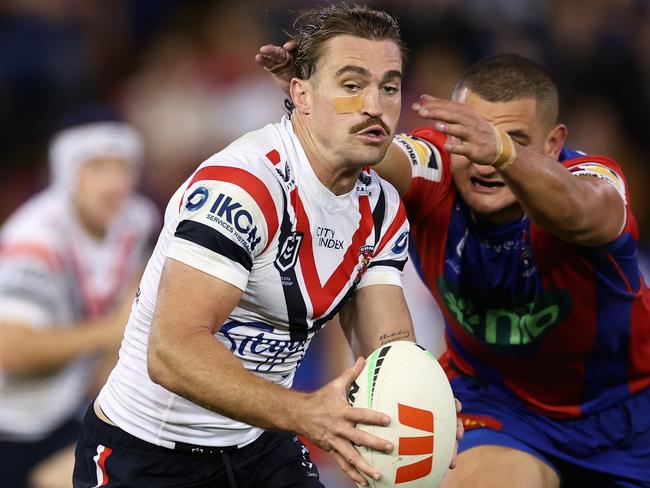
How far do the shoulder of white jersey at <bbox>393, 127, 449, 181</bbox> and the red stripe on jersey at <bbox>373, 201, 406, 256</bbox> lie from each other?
0.41m

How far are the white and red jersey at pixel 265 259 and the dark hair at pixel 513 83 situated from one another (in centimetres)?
74

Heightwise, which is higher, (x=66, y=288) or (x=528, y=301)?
(x=528, y=301)

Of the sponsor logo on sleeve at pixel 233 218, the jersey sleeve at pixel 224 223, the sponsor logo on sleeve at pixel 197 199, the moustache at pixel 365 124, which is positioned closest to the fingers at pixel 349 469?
the jersey sleeve at pixel 224 223

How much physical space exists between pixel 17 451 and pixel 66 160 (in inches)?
79.4

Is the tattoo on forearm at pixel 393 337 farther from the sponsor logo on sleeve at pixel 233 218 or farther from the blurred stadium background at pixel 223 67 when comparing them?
the blurred stadium background at pixel 223 67

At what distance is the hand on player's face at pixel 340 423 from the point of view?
139 inches

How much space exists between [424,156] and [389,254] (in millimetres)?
673

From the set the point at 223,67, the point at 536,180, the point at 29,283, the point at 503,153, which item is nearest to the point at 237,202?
the point at 503,153

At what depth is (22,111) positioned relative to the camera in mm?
10508

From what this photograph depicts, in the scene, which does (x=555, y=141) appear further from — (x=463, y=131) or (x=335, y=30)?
(x=335, y=30)

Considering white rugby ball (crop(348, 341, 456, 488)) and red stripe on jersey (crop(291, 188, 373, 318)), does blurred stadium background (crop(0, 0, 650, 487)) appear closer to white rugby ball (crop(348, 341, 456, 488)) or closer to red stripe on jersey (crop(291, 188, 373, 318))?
red stripe on jersey (crop(291, 188, 373, 318))

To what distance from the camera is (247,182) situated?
396 cm

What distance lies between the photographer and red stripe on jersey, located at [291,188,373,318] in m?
4.19

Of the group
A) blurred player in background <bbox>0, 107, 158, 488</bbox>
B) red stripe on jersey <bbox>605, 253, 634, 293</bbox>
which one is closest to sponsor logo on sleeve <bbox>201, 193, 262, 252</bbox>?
red stripe on jersey <bbox>605, 253, 634, 293</bbox>
